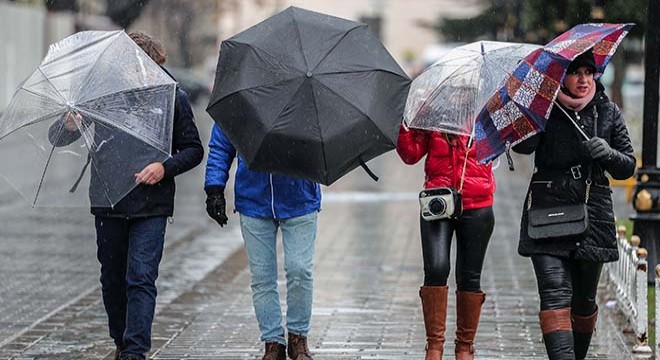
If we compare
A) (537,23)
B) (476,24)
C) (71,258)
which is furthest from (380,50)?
(476,24)

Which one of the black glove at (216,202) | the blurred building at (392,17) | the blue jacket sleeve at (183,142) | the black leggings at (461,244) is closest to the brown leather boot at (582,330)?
the black leggings at (461,244)

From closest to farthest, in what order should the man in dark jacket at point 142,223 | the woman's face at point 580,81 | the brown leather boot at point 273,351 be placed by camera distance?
the woman's face at point 580,81
the man in dark jacket at point 142,223
the brown leather boot at point 273,351

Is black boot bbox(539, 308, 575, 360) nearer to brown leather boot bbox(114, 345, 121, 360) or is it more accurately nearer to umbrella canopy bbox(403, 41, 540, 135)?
umbrella canopy bbox(403, 41, 540, 135)

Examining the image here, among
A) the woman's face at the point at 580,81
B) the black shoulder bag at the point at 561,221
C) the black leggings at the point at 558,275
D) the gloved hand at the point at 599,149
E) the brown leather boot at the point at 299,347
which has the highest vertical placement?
the woman's face at the point at 580,81

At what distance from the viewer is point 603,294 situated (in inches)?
385

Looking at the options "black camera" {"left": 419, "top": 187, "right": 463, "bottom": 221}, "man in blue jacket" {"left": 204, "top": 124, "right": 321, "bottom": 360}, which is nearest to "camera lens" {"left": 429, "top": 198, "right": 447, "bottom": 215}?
"black camera" {"left": 419, "top": 187, "right": 463, "bottom": 221}

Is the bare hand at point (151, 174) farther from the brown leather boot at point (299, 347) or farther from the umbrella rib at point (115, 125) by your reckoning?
the brown leather boot at point (299, 347)

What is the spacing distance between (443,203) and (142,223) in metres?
1.54

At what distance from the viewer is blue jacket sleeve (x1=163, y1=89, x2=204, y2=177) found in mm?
6938

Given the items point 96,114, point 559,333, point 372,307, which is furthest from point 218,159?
point 372,307

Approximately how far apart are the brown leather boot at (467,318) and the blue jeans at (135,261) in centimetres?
159

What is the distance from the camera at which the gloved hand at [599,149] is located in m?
6.23

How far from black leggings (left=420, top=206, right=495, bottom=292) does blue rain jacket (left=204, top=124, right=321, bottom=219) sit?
0.63m

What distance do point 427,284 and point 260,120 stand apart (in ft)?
4.45
